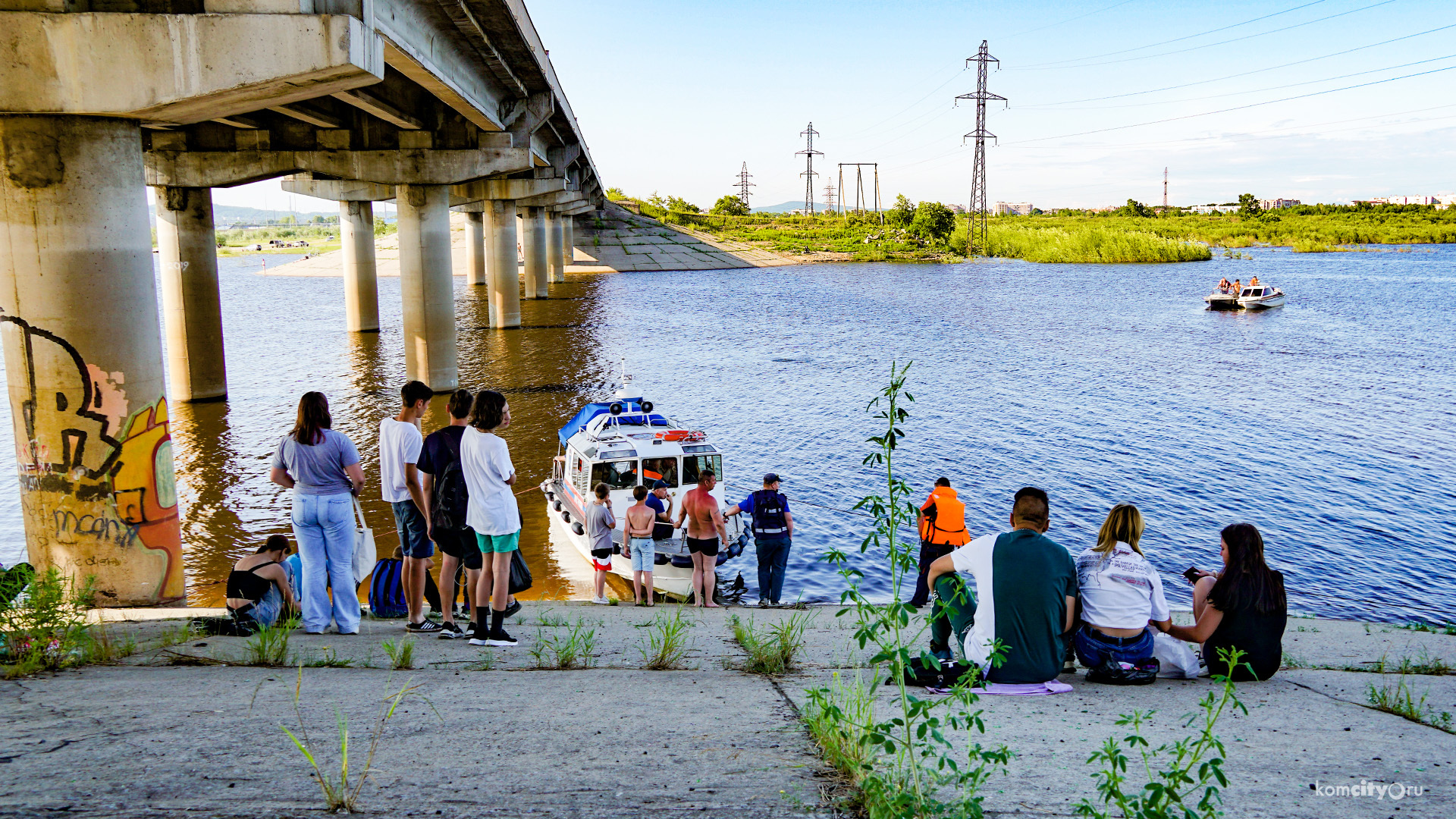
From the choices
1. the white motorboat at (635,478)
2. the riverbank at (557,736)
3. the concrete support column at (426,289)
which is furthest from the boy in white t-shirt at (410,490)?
the concrete support column at (426,289)

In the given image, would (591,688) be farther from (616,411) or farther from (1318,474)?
(1318,474)

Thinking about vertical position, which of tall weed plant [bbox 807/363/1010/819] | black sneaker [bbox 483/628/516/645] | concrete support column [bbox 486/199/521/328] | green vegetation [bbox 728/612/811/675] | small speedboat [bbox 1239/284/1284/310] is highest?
concrete support column [bbox 486/199/521/328]

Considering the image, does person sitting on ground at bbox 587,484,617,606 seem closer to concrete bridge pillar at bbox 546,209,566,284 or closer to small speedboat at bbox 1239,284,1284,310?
small speedboat at bbox 1239,284,1284,310

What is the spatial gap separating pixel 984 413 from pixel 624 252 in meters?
70.1

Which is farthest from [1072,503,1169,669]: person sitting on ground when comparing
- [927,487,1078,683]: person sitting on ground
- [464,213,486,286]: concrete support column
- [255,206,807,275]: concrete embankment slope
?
[255,206,807,275]: concrete embankment slope

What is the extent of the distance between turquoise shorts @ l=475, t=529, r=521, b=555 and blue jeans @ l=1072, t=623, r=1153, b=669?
434 cm

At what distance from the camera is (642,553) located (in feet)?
40.0

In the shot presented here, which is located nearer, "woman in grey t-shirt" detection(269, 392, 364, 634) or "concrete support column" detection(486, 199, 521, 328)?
"woman in grey t-shirt" detection(269, 392, 364, 634)

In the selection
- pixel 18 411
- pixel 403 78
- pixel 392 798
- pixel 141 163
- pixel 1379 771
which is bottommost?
pixel 1379 771

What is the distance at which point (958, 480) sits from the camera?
64.4 feet

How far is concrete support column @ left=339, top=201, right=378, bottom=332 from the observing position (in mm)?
41344

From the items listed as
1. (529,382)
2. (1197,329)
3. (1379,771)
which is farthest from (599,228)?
(1379,771)

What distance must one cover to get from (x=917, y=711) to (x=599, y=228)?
101155 millimetres

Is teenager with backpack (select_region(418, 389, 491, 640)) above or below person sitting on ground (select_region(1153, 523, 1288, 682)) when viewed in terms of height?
above
